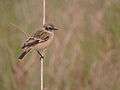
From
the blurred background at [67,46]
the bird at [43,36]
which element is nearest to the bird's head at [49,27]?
the bird at [43,36]

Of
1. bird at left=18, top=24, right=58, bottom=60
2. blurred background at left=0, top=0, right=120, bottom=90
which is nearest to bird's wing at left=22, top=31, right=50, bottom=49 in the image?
bird at left=18, top=24, right=58, bottom=60

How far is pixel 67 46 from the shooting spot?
6.12 metres

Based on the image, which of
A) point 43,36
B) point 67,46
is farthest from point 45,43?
point 67,46

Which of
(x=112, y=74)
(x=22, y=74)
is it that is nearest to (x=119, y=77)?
(x=112, y=74)

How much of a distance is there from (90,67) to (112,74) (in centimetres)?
23

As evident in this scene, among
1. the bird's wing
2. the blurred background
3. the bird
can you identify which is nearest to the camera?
the bird's wing

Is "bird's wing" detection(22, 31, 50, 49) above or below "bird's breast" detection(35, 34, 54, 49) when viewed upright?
above

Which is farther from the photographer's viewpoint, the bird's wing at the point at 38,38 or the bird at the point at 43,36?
the bird at the point at 43,36

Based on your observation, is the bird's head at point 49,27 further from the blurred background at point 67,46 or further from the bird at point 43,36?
the blurred background at point 67,46

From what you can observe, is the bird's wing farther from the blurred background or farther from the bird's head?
the blurred background

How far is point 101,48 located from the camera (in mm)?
6082

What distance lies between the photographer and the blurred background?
588 centimetres

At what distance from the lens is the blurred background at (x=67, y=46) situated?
588 centimetres

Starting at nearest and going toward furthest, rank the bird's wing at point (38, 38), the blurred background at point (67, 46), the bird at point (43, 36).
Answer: the bird's wing at point (38, 38), the bird at point (43, 36), the blurred background at point (67, 46)
